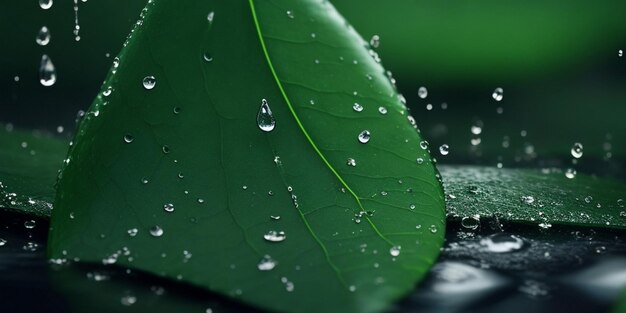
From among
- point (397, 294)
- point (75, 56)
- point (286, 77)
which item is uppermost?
point (75, 56)

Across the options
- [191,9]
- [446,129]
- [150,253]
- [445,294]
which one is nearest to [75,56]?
[446,129]

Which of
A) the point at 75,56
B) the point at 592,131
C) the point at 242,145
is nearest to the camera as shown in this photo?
the point at 242,145

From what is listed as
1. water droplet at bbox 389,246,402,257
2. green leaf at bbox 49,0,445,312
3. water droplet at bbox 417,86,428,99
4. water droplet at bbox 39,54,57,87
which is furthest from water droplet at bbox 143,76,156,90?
water droplet at bbox 417,86,428,99

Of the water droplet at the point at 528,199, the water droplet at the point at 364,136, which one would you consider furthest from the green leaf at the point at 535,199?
the water droplet at the point at 364,136

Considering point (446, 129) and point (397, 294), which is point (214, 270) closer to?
point (397, 294)

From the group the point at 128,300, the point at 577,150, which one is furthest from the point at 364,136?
the point at 577,150

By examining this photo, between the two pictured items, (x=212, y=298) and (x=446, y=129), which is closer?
(x=212, y=298)
